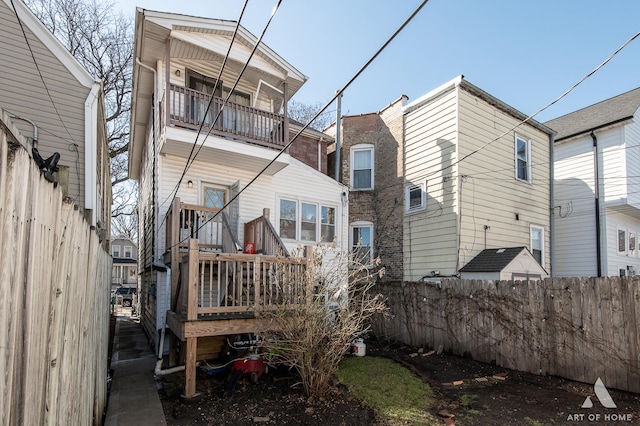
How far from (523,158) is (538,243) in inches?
121

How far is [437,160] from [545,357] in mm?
6309

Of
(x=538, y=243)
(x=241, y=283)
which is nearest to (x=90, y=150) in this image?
(x=241, y=283)

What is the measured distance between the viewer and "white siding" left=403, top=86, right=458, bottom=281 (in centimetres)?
1078

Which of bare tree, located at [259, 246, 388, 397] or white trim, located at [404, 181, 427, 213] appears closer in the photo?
bare tree, located at [259, 246, 388, 397]

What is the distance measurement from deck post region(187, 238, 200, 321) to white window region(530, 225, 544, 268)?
455 inches

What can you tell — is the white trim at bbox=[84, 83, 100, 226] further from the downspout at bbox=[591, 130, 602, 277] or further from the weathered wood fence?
the downspout at bbox=[591, 130, 602, 277]

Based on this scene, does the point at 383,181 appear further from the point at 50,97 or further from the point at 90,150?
the point at 50,97

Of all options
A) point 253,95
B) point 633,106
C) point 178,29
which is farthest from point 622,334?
point 633,106

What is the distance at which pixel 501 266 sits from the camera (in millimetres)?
9648

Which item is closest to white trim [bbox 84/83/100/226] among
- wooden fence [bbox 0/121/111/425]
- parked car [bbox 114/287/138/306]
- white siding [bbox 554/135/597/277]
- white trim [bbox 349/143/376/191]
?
wooden fence [bbox 0/121/111/425]

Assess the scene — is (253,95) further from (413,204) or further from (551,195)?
(551,195)

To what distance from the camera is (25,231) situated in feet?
5.11

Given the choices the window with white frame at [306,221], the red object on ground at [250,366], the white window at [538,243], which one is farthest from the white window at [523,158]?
the red object on ground at [250,366]

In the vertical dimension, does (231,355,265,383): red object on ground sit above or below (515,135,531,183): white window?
below
